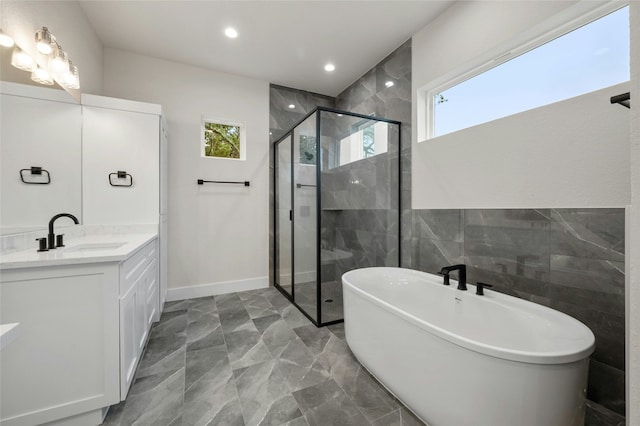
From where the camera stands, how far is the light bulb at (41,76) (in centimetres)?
172

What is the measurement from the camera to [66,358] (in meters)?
1.34

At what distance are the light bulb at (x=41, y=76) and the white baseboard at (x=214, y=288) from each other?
2.27 meters

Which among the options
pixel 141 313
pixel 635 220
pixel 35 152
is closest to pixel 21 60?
pixel 35 152

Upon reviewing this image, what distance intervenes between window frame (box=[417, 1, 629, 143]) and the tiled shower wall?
169mm

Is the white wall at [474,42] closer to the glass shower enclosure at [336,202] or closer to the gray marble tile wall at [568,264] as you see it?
the gray marble tile wall at [568,264]

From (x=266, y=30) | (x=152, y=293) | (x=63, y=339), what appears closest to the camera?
(x=63, y=339)

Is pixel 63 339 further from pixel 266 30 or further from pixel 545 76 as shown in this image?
pixel 545 76

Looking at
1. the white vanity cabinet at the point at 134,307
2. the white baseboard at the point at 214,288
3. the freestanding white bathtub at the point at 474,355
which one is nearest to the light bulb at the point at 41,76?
the white vanity cabinet at the point at 134,307

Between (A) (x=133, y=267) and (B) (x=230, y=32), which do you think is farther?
(B) (x=230, y=32)

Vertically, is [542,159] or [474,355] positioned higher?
[542,159]

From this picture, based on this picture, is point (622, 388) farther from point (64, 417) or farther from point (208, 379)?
point (64, 417)

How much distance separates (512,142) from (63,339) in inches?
116

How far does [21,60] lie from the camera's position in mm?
1601

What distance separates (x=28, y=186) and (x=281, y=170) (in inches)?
90.9
